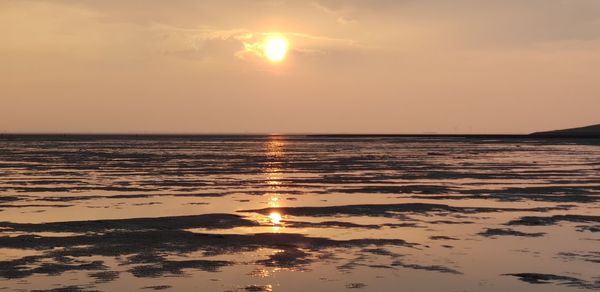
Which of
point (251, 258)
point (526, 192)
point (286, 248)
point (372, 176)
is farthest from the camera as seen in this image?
point (372, 176)

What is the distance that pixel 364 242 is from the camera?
683 inches

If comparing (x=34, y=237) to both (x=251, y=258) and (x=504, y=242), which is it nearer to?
(x=251, y=258)

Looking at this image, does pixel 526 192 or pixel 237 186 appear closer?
pixel 526 192

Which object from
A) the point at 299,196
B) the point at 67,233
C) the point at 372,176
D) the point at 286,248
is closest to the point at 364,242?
the point at 286,248

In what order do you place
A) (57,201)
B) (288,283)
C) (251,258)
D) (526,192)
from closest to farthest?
(288,283) < (251,258) < (57,201) < (526,192)

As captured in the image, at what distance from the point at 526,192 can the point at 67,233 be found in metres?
23.0

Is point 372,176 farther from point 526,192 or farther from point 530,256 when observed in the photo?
point 530,256

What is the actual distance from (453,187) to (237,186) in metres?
12.4

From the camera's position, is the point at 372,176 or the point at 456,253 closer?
the point at 456,253

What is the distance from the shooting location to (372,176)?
4381 centimetres

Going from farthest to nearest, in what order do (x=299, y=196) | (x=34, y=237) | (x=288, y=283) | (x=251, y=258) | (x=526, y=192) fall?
1. (x=526, y=192)
2. (x=299, y=196)
3. (x=34, y=237)
4. (x=251, y=258)
5. (x=288, y=283)

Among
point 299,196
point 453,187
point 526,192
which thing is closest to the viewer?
point 299,196

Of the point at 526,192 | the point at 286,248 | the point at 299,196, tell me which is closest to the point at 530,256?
the point at 286,248

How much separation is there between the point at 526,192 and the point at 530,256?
17.7 metres
